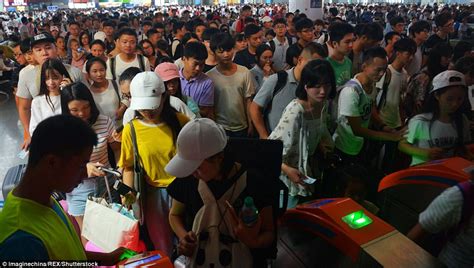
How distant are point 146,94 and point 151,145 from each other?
33 centimetres

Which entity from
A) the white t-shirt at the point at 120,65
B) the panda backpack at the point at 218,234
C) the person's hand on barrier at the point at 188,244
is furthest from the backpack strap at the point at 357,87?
the white t-shirt at the point at 120,65

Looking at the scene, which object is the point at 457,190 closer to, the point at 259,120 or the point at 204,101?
the point at 259,120

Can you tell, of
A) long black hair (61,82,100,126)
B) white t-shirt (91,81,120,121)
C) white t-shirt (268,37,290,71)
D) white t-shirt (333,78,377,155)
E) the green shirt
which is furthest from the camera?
white t-shirt (268,37,290,71)

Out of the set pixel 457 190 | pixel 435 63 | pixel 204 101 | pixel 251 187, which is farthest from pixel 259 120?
pixel 435 63

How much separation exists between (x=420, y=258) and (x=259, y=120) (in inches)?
77.1

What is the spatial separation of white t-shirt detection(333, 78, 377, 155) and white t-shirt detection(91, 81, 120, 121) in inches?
79.8

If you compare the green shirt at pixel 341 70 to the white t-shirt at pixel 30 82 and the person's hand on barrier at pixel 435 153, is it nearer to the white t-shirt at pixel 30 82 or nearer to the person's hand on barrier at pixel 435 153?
the person's hand on barrier at pixel 435 153

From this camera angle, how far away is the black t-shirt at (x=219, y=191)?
1742 millimetres

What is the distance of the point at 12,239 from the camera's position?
49.9 inches

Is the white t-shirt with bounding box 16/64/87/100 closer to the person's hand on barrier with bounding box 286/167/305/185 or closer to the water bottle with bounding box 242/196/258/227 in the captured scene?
the person's hand on barrier with bounding box 286/167/305/185

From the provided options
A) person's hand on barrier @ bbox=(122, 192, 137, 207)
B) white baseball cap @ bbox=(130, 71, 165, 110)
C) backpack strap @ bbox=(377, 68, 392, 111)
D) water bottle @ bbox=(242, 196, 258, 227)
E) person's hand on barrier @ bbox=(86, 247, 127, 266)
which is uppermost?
white baseball cap @ bbox=(130, 71, 165, 110)

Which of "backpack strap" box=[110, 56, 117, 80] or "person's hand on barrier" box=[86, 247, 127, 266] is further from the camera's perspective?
"backpack strap" box=[110, 56, 117, 80]

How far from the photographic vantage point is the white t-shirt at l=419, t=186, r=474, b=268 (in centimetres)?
170

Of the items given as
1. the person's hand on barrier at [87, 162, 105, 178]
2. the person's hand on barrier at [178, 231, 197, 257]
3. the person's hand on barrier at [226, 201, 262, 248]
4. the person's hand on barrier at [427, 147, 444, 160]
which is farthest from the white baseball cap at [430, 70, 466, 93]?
the person's hand on barrier at [87, 162, 105, 178]
